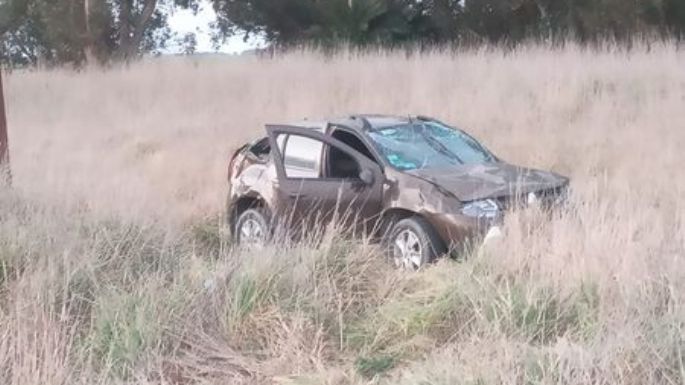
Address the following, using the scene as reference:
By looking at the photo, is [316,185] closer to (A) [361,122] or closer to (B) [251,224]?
(A) [361,122]

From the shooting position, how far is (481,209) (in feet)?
26.3

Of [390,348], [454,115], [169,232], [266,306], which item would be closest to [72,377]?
[266,306]

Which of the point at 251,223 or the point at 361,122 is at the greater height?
the point at 361,122

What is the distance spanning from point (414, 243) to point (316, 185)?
1359 millimetres

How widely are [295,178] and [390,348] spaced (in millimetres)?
4136

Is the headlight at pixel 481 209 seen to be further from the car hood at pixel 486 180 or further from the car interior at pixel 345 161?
the car interior at pixel 345 161

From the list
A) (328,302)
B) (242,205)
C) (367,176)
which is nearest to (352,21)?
(242,205)

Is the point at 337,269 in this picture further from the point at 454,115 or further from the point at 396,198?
the point at 454,115

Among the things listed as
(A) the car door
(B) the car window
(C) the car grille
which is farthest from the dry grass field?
(B) the car window

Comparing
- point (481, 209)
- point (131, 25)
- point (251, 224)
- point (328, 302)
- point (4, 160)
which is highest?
point (131, 25)

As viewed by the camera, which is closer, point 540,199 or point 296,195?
point 540,199

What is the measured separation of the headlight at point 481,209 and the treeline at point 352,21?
60.3 feet

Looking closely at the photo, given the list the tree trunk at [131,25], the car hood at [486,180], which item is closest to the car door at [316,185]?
the car hood at [486,180]

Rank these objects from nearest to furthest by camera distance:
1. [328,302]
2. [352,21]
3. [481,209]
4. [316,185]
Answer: [328,302]
[481,209]
[316,185]
[352,21]
